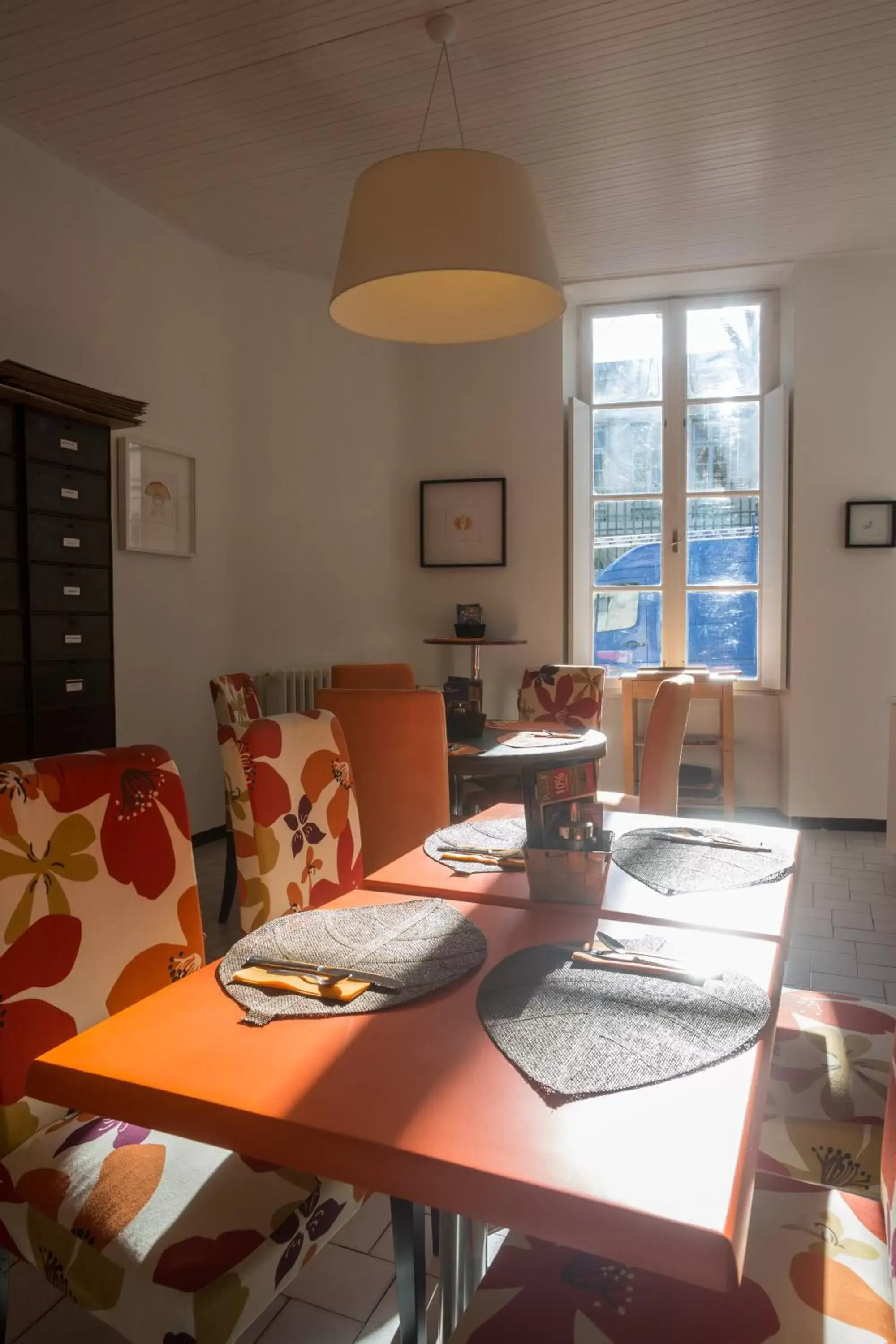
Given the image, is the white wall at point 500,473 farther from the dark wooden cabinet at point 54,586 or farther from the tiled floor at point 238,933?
the dark wooden cabinet at point 54,586

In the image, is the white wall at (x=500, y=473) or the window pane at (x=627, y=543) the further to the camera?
the window pane at (x=627, y=543)

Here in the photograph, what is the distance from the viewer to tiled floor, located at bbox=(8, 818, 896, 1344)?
60.2 inches

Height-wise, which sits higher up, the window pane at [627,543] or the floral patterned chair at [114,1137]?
the window pane at [627,543]

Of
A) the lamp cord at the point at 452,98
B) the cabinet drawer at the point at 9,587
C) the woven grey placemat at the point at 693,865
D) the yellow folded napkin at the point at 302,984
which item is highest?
the lamp cord at the point at 452,98

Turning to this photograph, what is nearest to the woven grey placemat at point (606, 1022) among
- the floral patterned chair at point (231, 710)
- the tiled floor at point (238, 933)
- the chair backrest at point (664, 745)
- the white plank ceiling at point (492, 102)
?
the tiled floor at point (238, 933)

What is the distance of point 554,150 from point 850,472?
2.36m

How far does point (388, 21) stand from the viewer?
A: 293 centimetres

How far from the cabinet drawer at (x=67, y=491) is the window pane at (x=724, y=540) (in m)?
3.48

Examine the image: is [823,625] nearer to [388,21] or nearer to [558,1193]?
[388,21]

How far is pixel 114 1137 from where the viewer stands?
124 centimetres

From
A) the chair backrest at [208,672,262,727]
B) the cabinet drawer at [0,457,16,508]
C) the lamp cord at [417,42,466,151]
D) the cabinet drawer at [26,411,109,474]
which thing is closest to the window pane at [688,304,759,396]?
the lamp cord at [417,42,466,151]

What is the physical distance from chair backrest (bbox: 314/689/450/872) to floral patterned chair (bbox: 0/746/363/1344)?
112cm

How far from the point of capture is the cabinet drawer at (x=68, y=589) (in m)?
3.19

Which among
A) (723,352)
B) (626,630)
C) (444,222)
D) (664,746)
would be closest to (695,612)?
(626,630)
